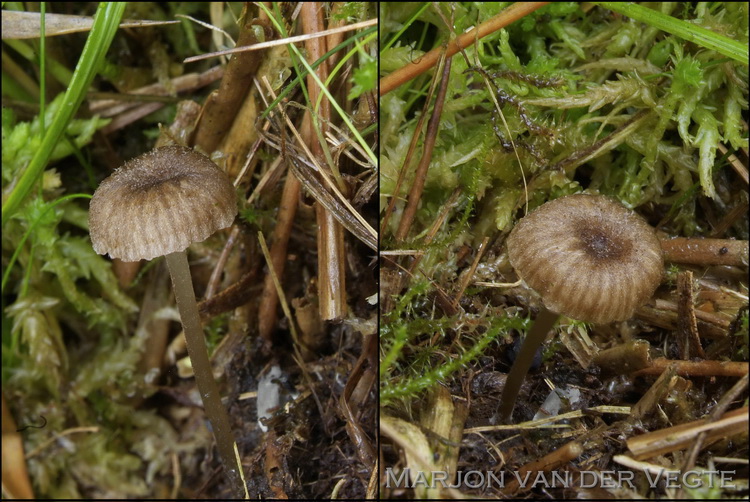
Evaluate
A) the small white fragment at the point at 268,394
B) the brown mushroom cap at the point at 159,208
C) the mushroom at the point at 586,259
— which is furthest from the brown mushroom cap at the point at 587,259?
the small white fragment at the point at 268,394

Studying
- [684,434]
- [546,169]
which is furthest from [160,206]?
[684,434]

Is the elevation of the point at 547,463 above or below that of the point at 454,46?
below

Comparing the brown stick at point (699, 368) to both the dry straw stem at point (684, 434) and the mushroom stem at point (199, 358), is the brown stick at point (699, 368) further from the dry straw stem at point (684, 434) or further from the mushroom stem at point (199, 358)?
the mushroom stem at point (199, 358)

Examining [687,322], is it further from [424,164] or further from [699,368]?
[424,164]

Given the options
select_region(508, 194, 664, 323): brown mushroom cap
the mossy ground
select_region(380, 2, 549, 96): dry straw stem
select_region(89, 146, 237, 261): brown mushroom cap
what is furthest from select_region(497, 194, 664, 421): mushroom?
select_region(89, 146, 237, 261): brown mushroom cap

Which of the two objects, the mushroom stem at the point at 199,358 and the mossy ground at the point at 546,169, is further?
the mushroom stem at the point at 199,358

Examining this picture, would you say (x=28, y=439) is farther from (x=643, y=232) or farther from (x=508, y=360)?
(x=643, y=232)

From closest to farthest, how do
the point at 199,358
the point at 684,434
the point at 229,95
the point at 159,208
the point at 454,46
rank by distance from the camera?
the point at 684,434
the point at 159,208
the point at 454,46
the point at 199,358
the point at 229,95

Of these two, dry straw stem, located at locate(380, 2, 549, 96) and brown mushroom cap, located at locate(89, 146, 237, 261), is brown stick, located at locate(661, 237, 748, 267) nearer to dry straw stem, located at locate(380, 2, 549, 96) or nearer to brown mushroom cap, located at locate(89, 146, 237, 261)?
dry straw stem, located at locate(380, 2, 549, 96)
